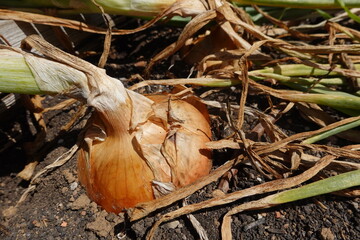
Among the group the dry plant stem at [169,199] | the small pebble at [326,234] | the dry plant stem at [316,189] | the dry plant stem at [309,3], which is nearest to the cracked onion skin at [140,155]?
the dry plant stem at [169,199]

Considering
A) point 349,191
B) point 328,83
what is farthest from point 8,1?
point 349,191

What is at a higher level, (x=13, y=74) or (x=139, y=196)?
(x=13, y=74)

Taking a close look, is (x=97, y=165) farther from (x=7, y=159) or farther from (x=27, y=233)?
(x=7, y=159)

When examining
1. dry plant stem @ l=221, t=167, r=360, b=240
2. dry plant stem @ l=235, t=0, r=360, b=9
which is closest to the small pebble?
dry plant stem @ l=221, t=167, r=360, b=240

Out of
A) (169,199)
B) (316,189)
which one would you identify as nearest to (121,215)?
(169,199)

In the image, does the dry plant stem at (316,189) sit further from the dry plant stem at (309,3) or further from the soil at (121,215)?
the dry plant stem at (309,3)

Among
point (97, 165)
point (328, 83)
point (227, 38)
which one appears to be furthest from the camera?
point (227, 38)

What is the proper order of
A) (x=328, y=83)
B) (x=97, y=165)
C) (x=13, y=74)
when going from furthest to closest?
(x=328, y=83), (x=97, y=165), (x=13, y=74)

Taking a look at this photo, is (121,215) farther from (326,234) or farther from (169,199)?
(326,234)

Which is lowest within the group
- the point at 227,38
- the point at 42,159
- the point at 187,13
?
the point at 42,159
